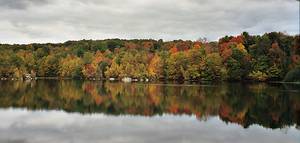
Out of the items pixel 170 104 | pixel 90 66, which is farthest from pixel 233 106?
pixel 90 66

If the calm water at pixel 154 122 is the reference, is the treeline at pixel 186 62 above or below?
above

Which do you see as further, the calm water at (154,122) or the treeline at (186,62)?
the treeline at (186,62)

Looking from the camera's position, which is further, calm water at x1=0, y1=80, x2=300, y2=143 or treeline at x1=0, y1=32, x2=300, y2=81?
treeline at x1=0, y1=32, x2=300, y2=81

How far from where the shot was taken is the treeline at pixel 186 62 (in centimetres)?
7131

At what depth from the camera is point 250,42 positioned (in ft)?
270

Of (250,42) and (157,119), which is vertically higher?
(250,42)

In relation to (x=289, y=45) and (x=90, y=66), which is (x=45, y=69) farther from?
(x=289, y=45)

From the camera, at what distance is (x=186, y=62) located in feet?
264

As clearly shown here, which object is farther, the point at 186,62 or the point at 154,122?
the point at 186,62

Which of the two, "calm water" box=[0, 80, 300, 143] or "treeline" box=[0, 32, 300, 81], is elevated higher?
"treeline" box=[0, 32, 300, 81]

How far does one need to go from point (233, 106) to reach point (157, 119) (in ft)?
28.1

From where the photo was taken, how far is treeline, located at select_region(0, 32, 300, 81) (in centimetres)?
7131

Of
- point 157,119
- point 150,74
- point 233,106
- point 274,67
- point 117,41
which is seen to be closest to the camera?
point 157,119

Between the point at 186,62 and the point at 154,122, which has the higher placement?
the point at 186,62
